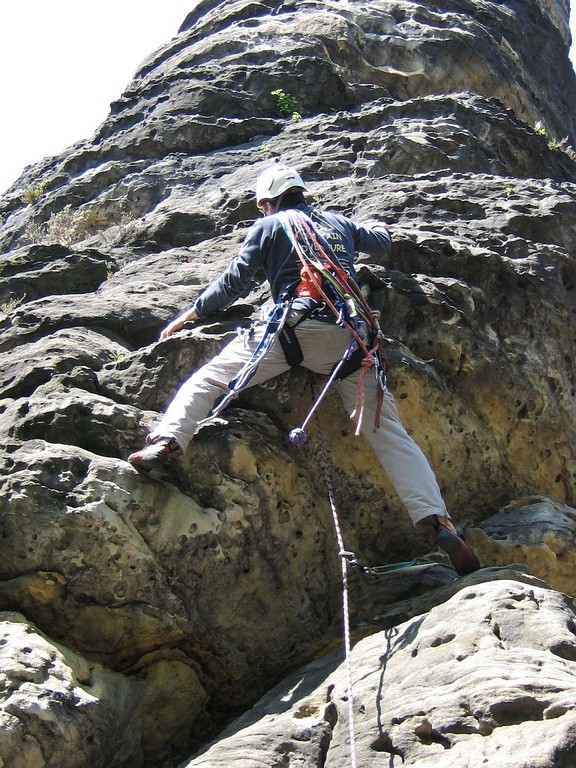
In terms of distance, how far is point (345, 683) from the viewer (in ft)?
16.1

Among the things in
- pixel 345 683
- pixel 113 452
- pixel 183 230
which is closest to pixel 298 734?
pixel 345 683

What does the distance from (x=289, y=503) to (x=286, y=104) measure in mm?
7792

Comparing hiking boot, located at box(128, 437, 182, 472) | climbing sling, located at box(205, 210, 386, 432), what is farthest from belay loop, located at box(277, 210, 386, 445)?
hiking boot, located at box(128, 437, 182, 472)

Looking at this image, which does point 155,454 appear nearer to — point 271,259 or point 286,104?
point 271,259

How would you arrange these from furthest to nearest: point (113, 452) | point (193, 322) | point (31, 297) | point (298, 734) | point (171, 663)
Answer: point (31, 297)
point (193, 322)
point (113, 452)
point (171, 663)
point (298, 734)

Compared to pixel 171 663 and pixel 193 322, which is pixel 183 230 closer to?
pixel 193 322

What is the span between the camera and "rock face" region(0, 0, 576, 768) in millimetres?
4605

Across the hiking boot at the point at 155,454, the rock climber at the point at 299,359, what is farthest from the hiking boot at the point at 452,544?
the hiking boot at the point at 155,454

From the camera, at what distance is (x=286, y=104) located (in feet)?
41.0

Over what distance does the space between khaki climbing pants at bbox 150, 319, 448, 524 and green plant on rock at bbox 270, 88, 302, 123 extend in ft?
22.6

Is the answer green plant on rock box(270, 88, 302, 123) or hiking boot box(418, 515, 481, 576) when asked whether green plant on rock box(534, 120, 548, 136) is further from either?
hiking boot box(418, 515, 481, 576)

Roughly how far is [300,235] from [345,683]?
306 cm

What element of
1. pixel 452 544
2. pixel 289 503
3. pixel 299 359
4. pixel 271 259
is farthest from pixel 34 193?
pixel 452 544

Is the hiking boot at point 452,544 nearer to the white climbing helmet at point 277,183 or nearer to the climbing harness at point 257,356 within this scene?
the climbing harness at point 257,356
